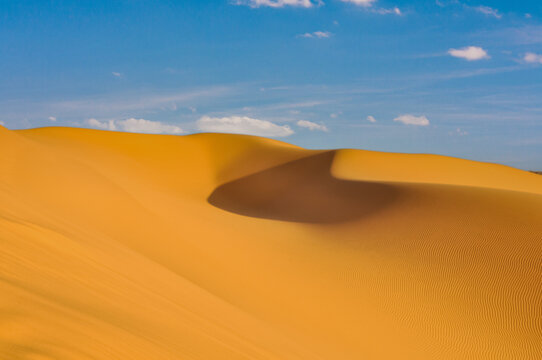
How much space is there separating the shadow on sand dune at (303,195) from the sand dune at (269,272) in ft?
0.47

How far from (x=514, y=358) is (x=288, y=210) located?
13848 mm

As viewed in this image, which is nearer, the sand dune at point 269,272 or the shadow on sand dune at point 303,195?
the sand dune at point 269,272

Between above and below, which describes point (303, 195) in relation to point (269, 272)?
above

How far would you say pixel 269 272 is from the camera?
10602 millimetres

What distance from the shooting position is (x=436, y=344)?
827cm

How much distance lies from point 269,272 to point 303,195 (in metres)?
12.5

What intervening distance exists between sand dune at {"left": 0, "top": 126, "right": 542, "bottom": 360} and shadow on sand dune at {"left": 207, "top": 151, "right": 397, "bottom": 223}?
0.14 meters

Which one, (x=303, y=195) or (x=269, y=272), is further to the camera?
(x=303, y=195)

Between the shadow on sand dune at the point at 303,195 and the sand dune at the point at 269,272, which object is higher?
the shadow on sand dune at the point at 303,195

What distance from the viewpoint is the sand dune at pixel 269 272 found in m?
3.87

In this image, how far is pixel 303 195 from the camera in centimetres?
2289

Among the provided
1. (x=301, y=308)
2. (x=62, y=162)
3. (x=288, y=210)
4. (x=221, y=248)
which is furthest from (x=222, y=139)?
(x=301, y=308)

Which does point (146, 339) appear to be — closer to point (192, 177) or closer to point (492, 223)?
point (492, 223)

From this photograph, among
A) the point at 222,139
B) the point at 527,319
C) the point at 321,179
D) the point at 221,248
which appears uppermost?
the point at 222,139
